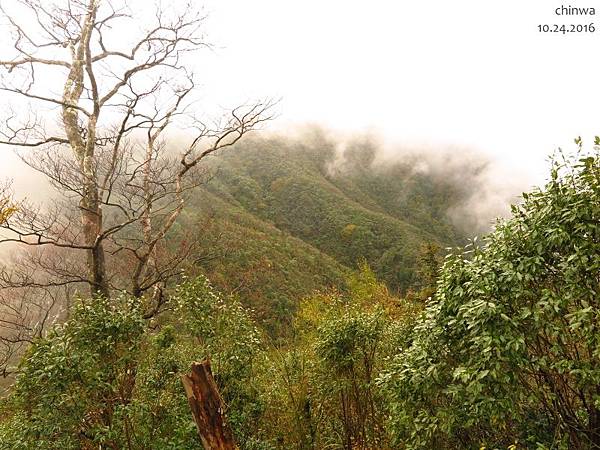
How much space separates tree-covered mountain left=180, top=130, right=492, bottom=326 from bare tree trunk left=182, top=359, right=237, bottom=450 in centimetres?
436

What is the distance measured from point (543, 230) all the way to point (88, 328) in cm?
573

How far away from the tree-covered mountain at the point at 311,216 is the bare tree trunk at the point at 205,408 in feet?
14.3

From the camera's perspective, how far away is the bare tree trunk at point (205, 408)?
4.39 meters

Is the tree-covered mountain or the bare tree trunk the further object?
the tree-covered mountain

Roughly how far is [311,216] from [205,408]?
57815 mm

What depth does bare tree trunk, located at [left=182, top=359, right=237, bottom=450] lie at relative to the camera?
439 cm

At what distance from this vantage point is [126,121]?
25.4ft

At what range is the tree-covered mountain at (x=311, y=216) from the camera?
31047 millimetres

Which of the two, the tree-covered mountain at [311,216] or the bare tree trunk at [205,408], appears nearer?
the bare tree trunk at [205,408]

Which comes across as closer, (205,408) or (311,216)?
(205,408)

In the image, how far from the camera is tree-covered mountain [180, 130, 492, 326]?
31.0 m

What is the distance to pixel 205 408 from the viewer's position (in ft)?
14.5

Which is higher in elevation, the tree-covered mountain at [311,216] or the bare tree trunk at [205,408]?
the tree-covered mountain at [311,216]

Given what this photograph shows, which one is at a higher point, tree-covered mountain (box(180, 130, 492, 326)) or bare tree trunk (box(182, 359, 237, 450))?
tree-covered mountain (box(180, 130, 492, 326))
